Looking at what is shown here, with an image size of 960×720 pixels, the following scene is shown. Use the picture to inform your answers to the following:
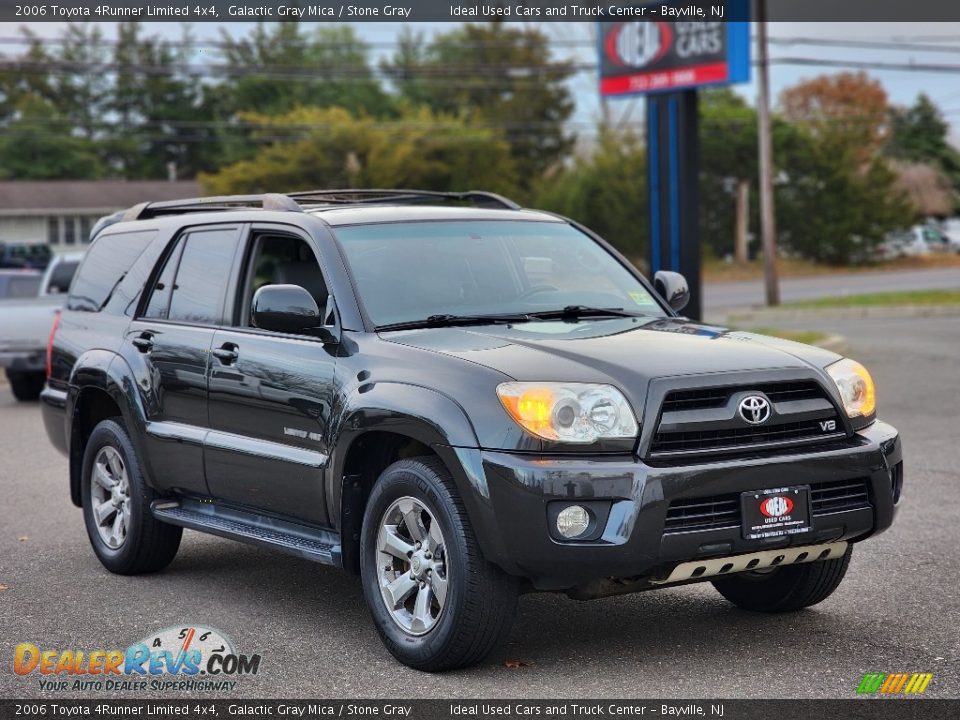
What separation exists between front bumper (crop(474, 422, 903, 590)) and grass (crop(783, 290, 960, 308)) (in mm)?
22978

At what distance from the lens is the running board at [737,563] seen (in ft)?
16.9

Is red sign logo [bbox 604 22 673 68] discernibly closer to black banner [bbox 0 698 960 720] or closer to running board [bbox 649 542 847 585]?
running board [bbox 649 542 847 585]

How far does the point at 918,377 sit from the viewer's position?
623 inches

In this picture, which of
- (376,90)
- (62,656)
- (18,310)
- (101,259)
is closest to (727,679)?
(62,656)

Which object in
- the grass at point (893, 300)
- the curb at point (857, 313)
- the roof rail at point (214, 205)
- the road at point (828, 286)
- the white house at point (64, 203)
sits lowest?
the road at point (828, 286)

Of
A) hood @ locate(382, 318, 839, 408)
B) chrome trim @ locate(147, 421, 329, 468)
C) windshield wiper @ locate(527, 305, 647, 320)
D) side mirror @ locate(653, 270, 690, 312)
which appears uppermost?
side mirror @ locate(653, 270, 690, 312)

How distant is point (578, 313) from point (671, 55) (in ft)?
53.0

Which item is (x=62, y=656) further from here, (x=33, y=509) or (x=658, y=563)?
(x=33, y=509)

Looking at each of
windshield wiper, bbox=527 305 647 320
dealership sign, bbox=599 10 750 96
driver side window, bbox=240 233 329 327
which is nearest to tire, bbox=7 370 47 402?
dealership sign, bbox=599 10 750 96

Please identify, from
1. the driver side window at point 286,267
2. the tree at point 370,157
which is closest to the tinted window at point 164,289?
the driver side window at point 286,267

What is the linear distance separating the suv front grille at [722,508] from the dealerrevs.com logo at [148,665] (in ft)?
5.84

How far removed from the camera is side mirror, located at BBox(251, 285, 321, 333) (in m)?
5.92

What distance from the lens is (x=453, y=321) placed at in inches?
239

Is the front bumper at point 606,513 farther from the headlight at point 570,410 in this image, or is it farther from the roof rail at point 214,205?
the roof rail at point 214,205
